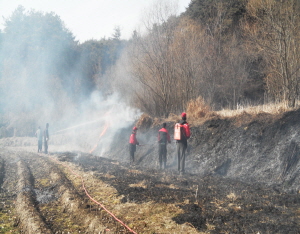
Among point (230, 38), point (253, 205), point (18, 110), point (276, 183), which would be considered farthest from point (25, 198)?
point (18, 110)

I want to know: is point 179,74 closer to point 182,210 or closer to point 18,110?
point 182,210

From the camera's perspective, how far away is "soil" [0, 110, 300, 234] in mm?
5373

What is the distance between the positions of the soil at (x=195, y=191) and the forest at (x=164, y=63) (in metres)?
2.65

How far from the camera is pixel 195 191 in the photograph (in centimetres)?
759

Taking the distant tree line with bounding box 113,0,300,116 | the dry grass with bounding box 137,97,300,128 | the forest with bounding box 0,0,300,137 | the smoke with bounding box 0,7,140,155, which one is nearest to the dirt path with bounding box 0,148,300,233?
the dry grass with bounding box 137,97,300,128

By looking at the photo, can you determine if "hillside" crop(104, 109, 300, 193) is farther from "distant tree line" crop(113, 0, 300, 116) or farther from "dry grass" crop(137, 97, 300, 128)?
"distant tree line" crop(113, 0, 300, 116)

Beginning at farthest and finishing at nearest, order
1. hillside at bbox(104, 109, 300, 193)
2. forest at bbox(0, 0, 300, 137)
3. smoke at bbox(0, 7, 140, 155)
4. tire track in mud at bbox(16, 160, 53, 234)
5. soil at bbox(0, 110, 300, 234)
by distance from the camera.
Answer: smoke at bbox(0, 7, 140, 155) < forest at bbox(0, 0, 300, 137) < hillside at bbox(104, 109, 300, 193) < tire track in mud at bbox(16, 160, 53, 234) < soil at bbox(0, 110, 300, 234)

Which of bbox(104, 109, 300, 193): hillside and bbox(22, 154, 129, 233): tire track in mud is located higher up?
bbox(104, 109, 300, 193): hillside

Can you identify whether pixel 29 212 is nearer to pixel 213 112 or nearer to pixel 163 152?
pixel 163 152

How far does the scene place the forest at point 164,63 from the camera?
12.5 meters

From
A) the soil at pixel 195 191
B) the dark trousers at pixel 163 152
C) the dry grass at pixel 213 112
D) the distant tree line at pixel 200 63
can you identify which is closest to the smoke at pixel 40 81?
the distant tree line at pixel 200 63

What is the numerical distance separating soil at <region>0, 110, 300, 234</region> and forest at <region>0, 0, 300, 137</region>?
265 cm

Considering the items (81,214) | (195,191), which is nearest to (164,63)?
(195,191)

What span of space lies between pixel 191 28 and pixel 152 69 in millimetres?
4335
